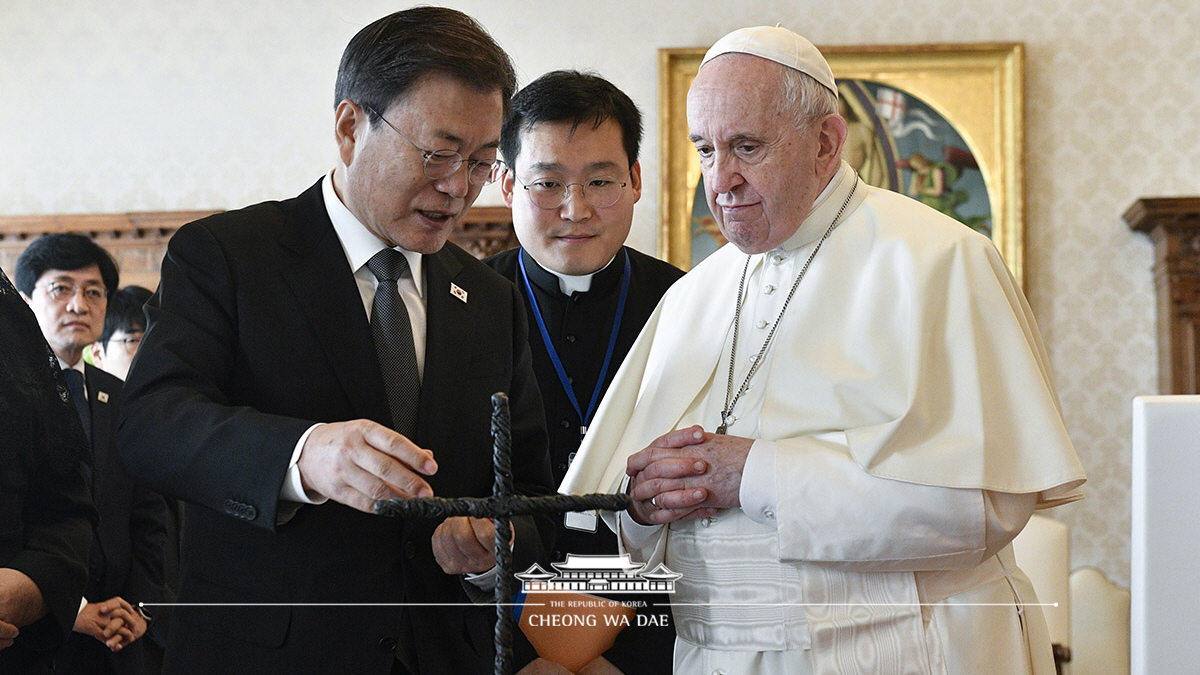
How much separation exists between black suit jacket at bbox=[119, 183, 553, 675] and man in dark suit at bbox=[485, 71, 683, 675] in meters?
0.93

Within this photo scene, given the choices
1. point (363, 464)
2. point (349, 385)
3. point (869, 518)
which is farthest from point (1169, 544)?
point (349, 385)

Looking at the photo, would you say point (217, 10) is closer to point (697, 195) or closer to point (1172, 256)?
point (697, 195)

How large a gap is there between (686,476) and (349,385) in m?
0.54

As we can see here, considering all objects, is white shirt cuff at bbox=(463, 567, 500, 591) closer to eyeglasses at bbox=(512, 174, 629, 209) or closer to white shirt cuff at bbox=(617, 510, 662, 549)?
white shirt cuff at bbox=(617, 510, 662, 549)

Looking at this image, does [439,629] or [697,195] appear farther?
[697,195]

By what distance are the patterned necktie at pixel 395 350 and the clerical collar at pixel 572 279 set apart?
3.80 ft

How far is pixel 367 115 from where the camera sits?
1.93 metres

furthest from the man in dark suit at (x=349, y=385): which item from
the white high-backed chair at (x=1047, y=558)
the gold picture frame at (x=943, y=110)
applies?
the gold picture frame at (x=943, y=110)

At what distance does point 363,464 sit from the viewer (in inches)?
51.0

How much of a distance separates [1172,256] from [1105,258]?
392 millimetres

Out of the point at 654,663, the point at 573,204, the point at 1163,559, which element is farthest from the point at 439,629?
the point at 573,204

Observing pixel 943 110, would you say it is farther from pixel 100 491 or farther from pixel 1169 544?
pixel 1169 544

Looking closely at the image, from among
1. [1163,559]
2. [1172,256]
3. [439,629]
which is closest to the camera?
[1163,559]

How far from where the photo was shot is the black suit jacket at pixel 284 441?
1580mm
